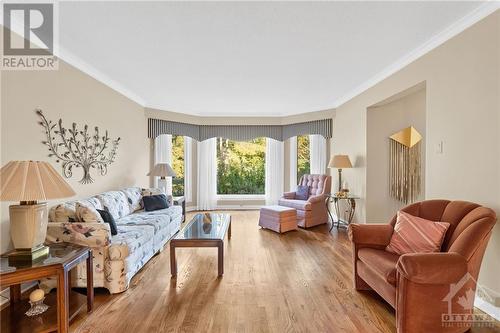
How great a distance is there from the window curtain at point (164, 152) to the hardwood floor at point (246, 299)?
271cm

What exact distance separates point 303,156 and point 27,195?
222 inches

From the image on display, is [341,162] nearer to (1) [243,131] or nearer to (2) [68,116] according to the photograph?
(1) [243,131]

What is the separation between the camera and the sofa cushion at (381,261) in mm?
1948

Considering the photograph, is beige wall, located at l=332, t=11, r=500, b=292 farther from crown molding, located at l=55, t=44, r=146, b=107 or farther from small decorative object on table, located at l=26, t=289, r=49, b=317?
crown molding, located at l=55, t=44, r=146, b=107

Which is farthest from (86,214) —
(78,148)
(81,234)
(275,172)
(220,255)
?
(275,172)

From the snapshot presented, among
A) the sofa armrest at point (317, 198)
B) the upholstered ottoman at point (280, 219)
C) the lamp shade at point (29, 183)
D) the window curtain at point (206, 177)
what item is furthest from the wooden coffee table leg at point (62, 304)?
the window curtain at point (206, 177)

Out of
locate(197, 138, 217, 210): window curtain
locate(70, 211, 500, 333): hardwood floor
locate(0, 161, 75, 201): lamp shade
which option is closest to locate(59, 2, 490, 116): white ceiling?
locate(0, 161, 75, 201): lamp shade

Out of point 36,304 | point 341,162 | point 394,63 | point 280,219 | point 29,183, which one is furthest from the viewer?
point 341,162

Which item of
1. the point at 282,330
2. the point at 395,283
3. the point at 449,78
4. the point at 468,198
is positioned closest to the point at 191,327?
the point at 282,330

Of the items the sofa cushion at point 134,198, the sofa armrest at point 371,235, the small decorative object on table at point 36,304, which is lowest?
the small decorative object on table at point 36,304

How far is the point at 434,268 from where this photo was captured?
169cm

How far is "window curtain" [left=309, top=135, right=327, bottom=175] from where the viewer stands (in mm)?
6074

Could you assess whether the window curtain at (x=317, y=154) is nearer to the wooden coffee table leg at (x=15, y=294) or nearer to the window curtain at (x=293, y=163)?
the window curtain at (x=293, y=163)

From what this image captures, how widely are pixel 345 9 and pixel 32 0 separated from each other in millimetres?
2615
